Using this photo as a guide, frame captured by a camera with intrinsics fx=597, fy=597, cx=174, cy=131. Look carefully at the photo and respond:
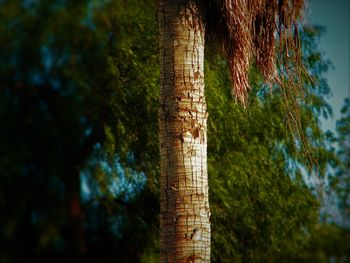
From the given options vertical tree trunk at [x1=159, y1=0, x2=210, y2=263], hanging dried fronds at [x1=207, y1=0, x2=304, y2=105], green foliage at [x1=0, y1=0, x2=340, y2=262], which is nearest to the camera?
vertical tree trunk at [x1=159, y1=0, x2=210, y2=263]

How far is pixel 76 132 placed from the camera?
35.1 feet

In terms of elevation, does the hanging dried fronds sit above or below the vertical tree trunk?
above

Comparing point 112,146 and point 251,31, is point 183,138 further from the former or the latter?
point 112,146

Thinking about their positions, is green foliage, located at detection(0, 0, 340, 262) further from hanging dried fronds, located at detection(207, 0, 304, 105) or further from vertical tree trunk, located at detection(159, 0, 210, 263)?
vertical tree trunk, located at detection(159, 0, 210, 263)

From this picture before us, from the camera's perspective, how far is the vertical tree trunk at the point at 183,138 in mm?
4750

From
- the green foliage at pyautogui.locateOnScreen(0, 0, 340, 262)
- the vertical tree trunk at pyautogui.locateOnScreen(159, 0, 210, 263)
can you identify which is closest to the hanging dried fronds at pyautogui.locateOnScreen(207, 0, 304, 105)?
the vertical tree trunk at pyautogui.locateOnScreen(159, 0, 210, 263)

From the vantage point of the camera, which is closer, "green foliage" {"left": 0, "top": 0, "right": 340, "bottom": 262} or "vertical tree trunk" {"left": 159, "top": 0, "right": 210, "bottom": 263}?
"vertical tree trunk" {"left": 159, "top": 0, "right": 210, "bottom": 263}

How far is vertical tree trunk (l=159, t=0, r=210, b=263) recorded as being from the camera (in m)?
4.75

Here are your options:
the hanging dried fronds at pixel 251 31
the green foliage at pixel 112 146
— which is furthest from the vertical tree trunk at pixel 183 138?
the green foliage at pixel 112 146

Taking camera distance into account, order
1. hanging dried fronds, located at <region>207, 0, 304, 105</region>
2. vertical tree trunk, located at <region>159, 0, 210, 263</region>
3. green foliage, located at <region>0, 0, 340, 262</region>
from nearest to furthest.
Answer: vertical tree trunk, located at <region>159, 0, 210, 263</region> → hanging dried fronds, located at <region>207, 0, 304, 105</region> → green foliage, located at <region>0, 0, 340, 262</region>

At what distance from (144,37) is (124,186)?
2.64m

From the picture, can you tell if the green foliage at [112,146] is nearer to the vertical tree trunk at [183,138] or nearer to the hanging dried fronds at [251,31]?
the hanging dried fronds at [251,31]

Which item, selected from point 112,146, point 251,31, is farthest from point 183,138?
point 112,146

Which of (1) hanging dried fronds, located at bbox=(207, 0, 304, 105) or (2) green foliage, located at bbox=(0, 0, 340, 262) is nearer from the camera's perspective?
(1) hanging dried fronds, located at bbox=(207, 0, 304, 105)
